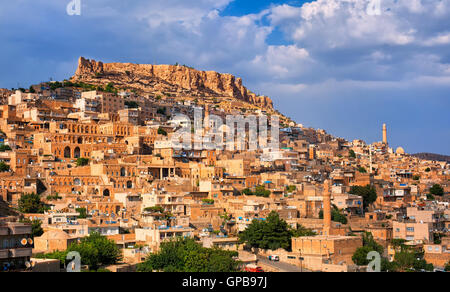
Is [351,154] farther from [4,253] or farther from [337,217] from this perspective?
[4,253]

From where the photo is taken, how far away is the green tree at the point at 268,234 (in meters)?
27.8

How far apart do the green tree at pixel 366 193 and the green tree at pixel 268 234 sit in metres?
11.6

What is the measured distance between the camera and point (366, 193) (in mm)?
39594

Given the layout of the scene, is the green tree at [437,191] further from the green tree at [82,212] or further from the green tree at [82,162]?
the green tree at [82,212]

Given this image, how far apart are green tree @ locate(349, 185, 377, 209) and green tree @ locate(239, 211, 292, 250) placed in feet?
38.2

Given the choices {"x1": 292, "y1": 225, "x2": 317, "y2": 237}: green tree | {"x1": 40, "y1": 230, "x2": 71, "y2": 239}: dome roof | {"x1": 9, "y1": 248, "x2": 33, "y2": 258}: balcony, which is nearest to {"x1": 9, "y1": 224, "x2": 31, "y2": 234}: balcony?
{"x1": 9, "y1": 248, "x2": 33, "y2": 258}: balcony

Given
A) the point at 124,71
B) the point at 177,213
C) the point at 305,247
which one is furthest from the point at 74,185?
the point at 124,71

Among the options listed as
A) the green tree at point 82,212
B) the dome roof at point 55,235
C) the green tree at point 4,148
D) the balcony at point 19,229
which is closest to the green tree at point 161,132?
the green tree at point 4,148

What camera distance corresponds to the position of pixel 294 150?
5184 cm

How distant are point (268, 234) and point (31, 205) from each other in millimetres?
10662

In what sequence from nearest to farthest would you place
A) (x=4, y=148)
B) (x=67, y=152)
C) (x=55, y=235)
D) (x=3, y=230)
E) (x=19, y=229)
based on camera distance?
1. (x=3, y=230)
2. (x=19, y=229)
3. (x=55, y=235)
4. (x=4, y=148)
5. (x=67, y=152)

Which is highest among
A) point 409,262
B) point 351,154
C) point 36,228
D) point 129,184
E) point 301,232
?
point 351,154

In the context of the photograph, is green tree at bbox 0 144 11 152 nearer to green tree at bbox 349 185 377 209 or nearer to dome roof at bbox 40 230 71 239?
dome roof at bbox 40 230 71 239

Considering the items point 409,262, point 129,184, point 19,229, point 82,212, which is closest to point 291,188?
point 129,184
